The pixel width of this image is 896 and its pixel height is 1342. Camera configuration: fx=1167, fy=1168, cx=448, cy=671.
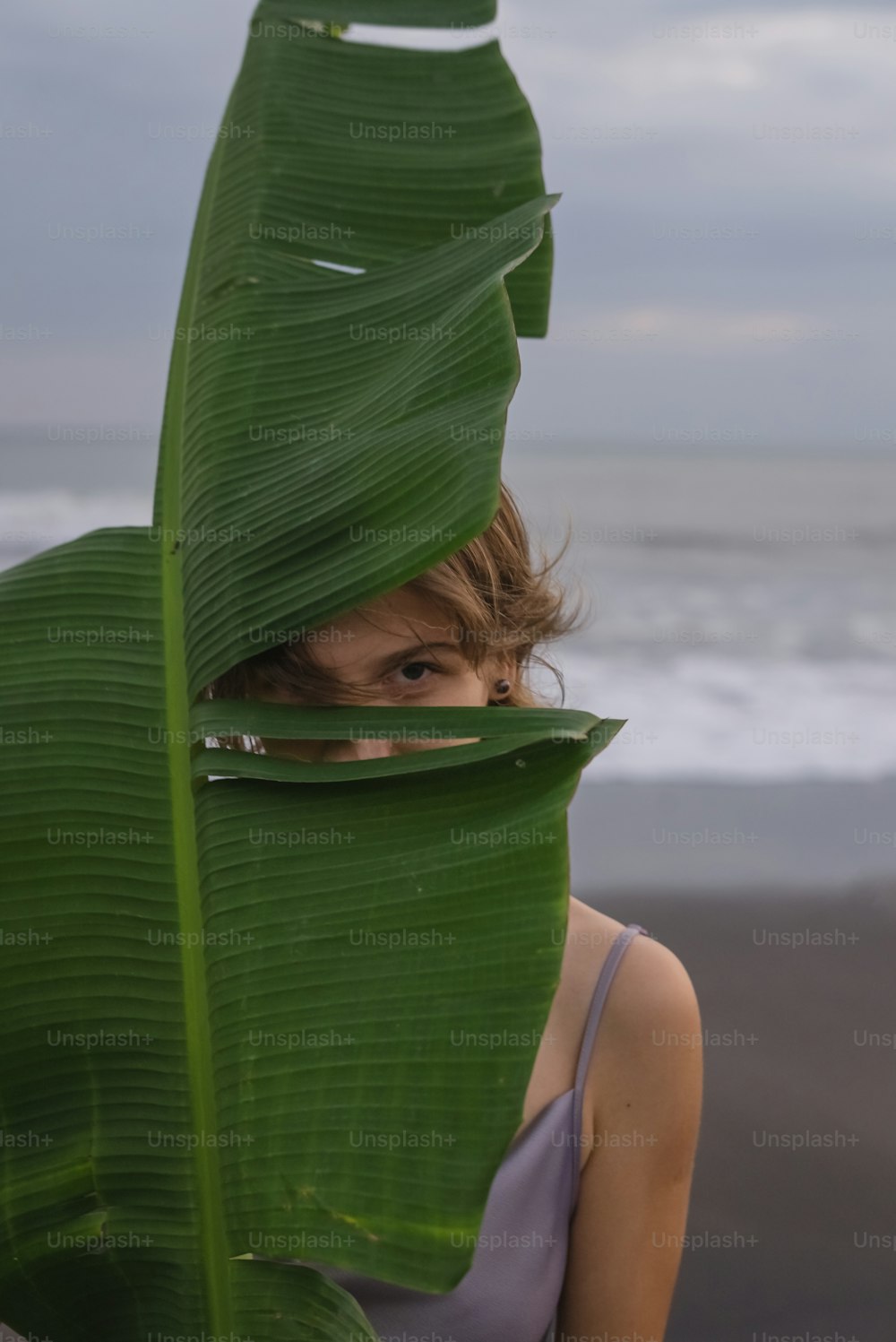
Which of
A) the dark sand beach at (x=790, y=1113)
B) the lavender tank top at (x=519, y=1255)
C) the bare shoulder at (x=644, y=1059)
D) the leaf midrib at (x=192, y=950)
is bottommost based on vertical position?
the dark sand beach at (x=790, y=1113)

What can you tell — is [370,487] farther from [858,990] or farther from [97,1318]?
[858,990]

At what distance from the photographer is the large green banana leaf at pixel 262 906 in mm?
836

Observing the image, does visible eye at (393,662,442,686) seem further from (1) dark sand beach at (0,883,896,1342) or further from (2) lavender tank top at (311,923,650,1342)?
(1) dark sand beach at (0,883,896,1342)

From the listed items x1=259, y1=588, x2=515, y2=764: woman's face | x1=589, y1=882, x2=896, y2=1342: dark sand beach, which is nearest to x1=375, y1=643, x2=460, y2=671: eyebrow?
x1=259, y1=588, x2=515, y2=764: woman's face

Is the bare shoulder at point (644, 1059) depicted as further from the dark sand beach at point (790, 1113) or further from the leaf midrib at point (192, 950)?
the dark sand beach at point (790, 1113)

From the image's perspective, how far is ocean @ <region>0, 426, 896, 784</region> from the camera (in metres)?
6.59

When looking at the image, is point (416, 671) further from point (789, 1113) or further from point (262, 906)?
point (789, 1113)

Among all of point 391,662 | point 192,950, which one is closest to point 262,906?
point 192,950

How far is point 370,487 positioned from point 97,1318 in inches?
27.3

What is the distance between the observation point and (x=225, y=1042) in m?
0.88

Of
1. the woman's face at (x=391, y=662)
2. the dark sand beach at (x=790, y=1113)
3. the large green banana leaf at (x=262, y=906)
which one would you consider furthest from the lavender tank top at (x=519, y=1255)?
the dark sand beach at (x=790, y=1113)

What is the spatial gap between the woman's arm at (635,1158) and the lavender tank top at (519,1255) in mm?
22

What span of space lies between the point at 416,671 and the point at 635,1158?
69 cm

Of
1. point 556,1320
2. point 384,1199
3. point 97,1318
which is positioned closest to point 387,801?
point 384,1199
